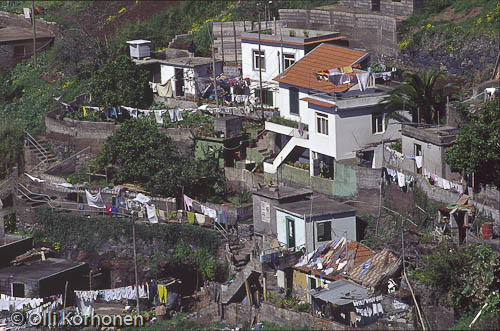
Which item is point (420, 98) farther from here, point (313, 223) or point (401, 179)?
point (313, 223)

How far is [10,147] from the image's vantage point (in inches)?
2879

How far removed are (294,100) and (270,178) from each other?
481 cm

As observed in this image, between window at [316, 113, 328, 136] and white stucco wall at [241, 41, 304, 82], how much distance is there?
27.6 ft

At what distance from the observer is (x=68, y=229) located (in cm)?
6338

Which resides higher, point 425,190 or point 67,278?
point 425,190

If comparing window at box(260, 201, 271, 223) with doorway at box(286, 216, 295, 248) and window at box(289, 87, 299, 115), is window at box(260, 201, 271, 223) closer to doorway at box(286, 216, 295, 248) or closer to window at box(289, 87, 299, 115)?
doorway at box(286, 216, 295, 248)

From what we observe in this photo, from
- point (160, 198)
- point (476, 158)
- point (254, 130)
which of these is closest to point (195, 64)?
point (254, 130)

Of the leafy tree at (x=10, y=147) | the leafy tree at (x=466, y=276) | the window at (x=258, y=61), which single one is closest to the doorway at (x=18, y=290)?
the leafy tree at (x=10, y=147)

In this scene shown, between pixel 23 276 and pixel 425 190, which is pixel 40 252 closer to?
pixel 23 276

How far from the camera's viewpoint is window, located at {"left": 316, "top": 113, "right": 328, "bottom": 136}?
194 feet

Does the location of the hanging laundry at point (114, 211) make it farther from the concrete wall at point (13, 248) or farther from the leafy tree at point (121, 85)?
the leafy tree at point (121, 85)

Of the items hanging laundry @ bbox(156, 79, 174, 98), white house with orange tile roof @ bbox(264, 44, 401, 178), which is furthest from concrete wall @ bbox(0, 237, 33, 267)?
hanging laundry @ bbox(156, 79, 174, 98)

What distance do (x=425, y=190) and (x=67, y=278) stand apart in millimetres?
17995

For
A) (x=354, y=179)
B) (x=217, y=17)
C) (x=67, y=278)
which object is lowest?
(x=67, y=278)
